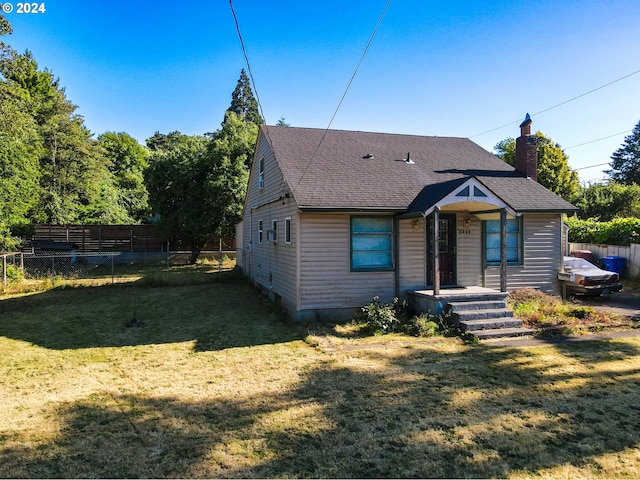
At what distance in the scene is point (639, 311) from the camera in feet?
35.5

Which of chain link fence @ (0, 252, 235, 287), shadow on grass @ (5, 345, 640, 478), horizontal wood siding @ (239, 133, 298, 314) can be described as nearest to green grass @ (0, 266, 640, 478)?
shadow on grass @ (5, 345, 640, 478)

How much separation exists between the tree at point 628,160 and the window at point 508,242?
56.2 metres

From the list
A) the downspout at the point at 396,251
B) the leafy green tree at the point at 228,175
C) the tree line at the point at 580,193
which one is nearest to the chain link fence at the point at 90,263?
the leafy green tree at the point at 228,175

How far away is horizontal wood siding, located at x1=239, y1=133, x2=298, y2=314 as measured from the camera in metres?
10.5

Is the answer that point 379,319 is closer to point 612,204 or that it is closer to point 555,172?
point 612,204

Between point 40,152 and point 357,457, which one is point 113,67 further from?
point 40,152

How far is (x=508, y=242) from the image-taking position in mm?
11500

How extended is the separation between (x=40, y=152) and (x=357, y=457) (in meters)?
31.8

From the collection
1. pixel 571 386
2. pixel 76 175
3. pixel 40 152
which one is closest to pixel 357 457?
pixel 571 386

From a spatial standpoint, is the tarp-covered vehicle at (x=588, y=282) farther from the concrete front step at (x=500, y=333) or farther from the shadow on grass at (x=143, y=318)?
the shadow on grass at (x=143, y=318)

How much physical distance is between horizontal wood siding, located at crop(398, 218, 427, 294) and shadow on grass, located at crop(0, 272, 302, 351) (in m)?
3.34

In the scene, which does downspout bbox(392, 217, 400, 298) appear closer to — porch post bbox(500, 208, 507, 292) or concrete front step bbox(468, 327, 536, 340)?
concrete front step bbox(468, 327, 536, 340)

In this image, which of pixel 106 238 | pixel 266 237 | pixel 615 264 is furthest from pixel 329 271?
pixel 106 238

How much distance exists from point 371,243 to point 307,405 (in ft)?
18.7
